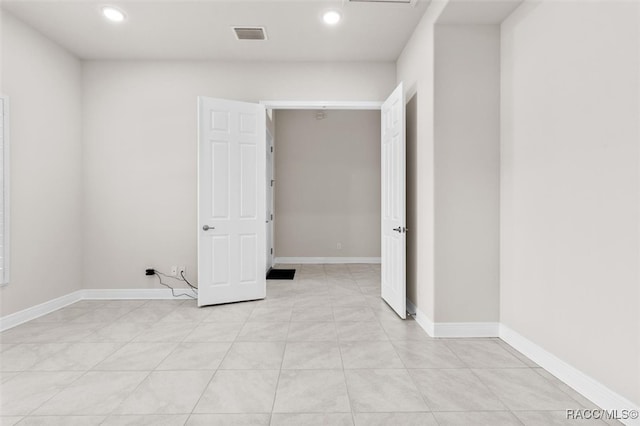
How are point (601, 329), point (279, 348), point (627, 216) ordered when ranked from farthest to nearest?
1. point (279, 348)
2. point (601, 329)
3. point (627, 216)

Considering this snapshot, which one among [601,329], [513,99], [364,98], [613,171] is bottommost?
[601,329]

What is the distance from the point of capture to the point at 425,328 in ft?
10.5

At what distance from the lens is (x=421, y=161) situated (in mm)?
3340

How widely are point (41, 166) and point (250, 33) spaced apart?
2626 mm

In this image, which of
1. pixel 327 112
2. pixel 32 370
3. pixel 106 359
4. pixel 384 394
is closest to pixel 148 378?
pixel 106 359

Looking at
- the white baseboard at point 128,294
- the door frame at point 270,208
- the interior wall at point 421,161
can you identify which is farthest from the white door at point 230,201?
the door frame at point 270,208

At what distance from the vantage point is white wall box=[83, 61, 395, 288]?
169 inches

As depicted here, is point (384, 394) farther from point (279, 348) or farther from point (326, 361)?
point (279, 348)

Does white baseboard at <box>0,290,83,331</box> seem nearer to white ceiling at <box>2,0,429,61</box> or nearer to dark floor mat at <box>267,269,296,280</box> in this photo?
dark floor mat at <box>267,269,296,280</box>

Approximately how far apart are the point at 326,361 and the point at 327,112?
5.47m

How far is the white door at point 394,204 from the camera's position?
345cm

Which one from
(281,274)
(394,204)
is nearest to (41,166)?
(281,274)

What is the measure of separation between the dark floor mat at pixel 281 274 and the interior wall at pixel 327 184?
0.84 metres

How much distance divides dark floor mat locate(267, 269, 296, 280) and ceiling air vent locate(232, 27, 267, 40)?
11.4ft
